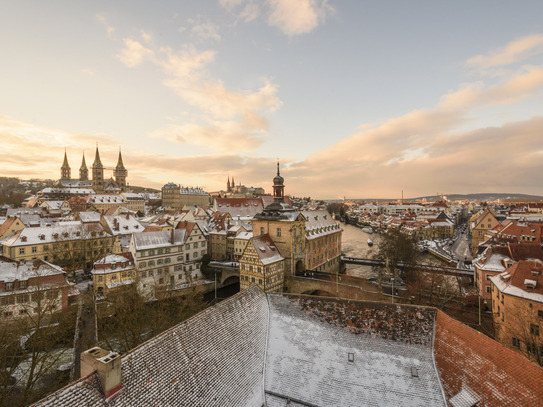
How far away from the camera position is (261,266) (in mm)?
Result: 32688

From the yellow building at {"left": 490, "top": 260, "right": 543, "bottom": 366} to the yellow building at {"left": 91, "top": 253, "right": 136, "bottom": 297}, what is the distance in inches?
1611

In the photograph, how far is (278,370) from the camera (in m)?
13.6

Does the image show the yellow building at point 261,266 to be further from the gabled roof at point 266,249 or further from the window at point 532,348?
the window at point 532,348

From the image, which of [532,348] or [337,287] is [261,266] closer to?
[337,287]

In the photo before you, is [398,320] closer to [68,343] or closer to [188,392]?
[188,392]

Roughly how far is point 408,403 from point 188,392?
30.0ft

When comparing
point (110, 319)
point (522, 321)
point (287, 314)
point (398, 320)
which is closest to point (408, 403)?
point (398, 320)

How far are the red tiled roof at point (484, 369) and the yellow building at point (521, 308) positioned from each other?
41.0 ft

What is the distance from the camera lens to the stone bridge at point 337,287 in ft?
103

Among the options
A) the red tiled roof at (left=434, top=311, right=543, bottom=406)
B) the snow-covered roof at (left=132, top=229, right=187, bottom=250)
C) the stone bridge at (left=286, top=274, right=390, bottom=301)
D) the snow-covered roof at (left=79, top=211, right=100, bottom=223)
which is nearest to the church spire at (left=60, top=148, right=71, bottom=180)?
the snow-covered roof at (left=79, top=211, right=100, bottom=223)

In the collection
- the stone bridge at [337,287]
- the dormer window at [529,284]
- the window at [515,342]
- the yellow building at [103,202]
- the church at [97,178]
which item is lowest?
the window at [515,342]

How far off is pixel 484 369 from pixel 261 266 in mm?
23102

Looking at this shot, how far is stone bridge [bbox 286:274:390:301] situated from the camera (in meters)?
31.3

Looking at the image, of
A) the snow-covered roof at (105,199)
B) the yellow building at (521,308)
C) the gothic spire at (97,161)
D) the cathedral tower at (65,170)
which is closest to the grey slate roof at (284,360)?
the yellow building at (521,308)
